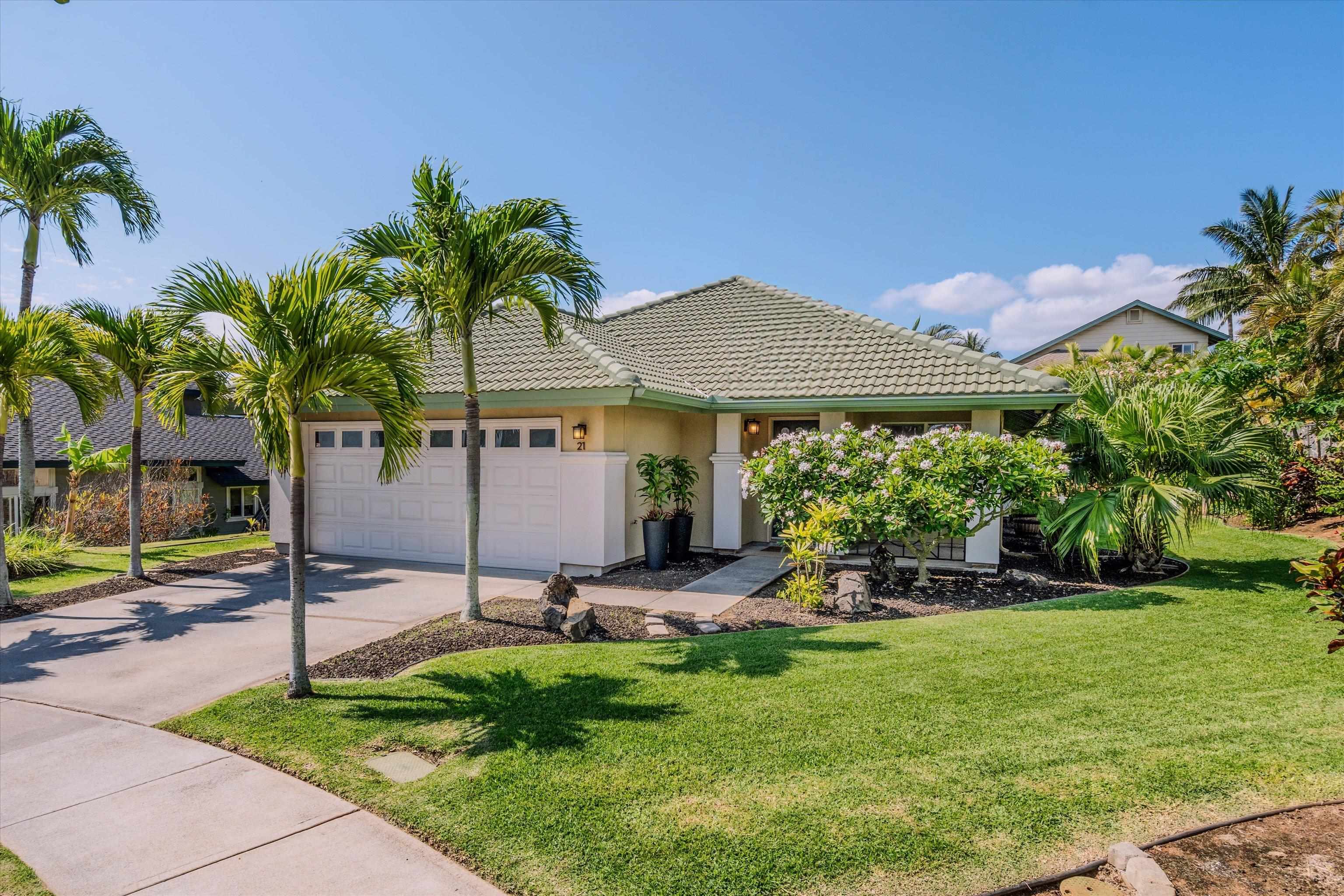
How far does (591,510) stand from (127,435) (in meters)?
19.5

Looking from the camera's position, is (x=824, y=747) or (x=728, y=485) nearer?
(x=824, y=747)

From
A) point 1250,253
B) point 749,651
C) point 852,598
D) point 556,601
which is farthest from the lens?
point 1250,253

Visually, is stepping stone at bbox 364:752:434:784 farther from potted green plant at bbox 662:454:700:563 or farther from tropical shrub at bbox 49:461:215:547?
tropical shrub at bbox 49:461:215:547

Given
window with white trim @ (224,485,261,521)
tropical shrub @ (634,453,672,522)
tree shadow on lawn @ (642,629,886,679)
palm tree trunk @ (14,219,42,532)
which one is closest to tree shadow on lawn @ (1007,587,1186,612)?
tree shadow on lawn @ (642,629,886,679)

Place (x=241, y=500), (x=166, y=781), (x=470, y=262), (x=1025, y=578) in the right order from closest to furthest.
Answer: (x=166, y=781), (x=470, y=262), (x=1025, y=578), (x=241, y=500)

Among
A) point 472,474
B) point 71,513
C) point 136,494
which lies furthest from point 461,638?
point 71,513

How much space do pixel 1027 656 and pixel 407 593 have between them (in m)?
7.35

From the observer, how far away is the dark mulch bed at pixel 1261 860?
9.00 feet

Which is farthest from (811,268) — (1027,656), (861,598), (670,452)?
(1027,656)

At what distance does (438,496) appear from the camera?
11148 mm

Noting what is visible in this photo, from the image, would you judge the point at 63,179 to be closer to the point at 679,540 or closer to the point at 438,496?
the point at 438,496

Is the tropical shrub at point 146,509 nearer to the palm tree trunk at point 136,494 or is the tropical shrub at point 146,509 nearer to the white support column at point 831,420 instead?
the palm tree trunk at point 136,494

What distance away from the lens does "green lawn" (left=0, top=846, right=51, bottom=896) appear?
294cm

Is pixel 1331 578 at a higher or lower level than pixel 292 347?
lower
